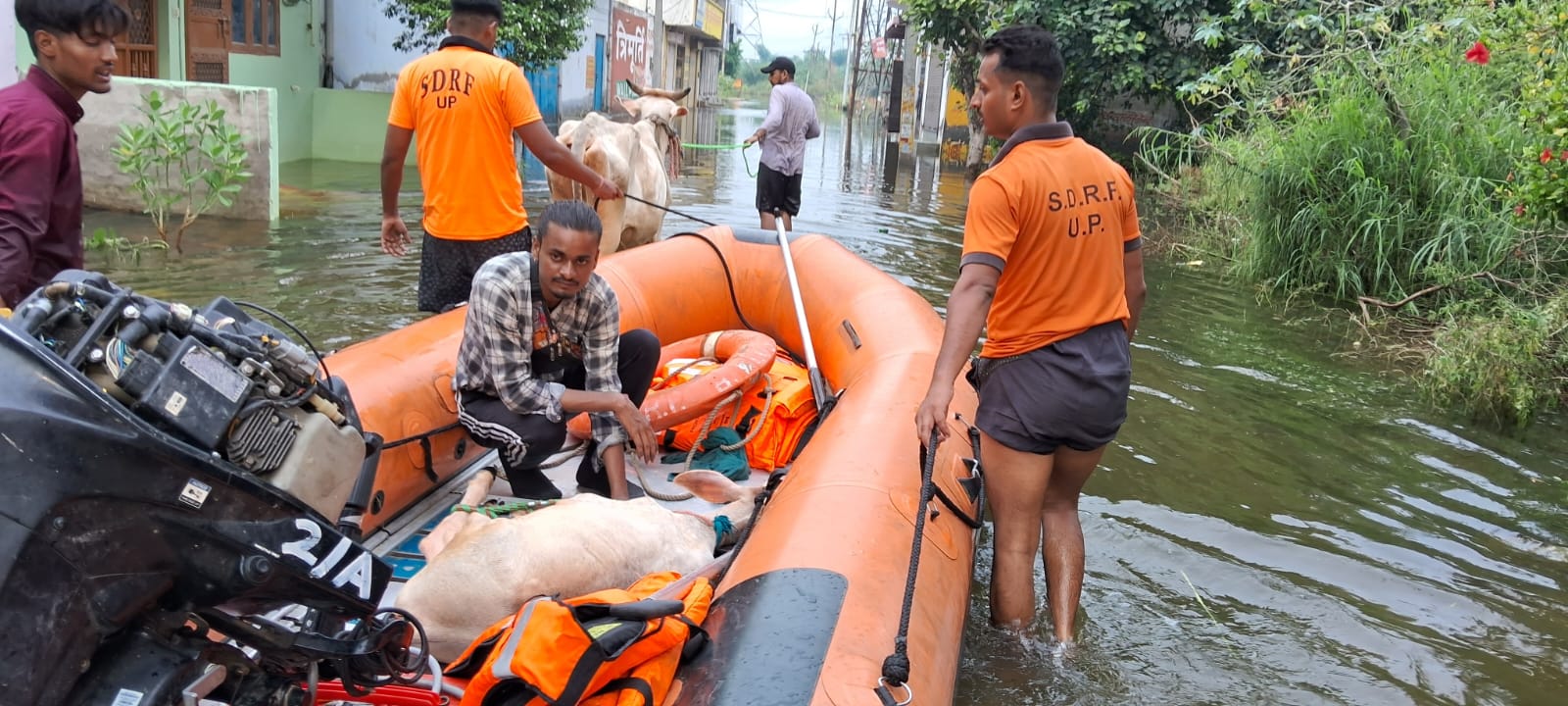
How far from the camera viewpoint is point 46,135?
7.37 feet

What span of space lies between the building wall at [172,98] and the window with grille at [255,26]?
2.94 metres

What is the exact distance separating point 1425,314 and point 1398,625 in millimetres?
4225

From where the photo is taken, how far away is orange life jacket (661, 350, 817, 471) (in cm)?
409

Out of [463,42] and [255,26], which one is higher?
[255,26]

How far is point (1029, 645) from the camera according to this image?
3.14 m

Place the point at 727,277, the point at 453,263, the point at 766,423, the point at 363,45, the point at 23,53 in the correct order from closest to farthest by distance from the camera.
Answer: the point at 453,263 < the point at 766,423 < the point at 727,277 < the point at 23,53 < the point at 363,45

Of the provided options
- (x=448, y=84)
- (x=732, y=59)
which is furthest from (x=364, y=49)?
(x=732, y=59)

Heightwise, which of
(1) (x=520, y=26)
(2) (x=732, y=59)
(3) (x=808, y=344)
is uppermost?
(2) (x=732, y=59)

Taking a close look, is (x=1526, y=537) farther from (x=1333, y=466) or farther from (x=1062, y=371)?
(x=1062, y=371)

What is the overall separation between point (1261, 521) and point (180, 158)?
683 centimetres

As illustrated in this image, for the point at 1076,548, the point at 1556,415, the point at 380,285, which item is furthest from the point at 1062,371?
the point at 380,285

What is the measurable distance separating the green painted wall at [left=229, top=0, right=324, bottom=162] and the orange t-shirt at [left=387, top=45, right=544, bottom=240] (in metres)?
8.50

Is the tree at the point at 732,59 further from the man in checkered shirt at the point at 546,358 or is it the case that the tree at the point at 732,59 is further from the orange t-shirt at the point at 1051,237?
the orange t-shirt at the point at 1051,237

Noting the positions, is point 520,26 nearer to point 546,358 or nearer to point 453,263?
point 453,263
